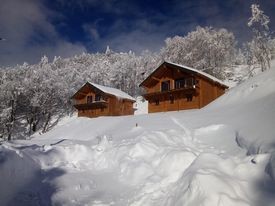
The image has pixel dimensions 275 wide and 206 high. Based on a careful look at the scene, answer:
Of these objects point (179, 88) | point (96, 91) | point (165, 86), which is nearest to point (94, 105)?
point (96, 91)

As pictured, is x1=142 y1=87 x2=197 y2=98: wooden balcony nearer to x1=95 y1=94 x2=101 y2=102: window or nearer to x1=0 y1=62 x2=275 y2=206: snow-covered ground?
x1=95 y1=94 x2=101 y2=102: window

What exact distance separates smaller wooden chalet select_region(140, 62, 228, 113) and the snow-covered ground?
1926 cm

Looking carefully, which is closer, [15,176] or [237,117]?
[15,176]

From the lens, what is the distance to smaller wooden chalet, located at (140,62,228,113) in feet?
120

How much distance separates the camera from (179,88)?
36938 millimetres

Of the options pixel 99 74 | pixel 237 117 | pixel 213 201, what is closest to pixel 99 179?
pixel 213 201

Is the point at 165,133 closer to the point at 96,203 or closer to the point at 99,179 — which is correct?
the point at 99,179

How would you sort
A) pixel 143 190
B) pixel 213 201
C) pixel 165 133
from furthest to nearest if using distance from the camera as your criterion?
pixel 165 133, pixel 143 190, pixel 213 201

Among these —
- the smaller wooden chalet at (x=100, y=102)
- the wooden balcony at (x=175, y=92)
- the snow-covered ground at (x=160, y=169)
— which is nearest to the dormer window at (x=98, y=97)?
the smaller wooden chalet at (x=100, y=102)

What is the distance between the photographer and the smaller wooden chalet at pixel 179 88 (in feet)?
120

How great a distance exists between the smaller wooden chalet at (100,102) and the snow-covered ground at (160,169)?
103ft

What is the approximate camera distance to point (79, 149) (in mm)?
15156

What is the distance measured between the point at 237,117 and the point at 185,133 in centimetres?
319

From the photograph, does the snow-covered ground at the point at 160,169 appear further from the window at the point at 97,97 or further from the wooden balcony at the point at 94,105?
the window at the point at 97,97
